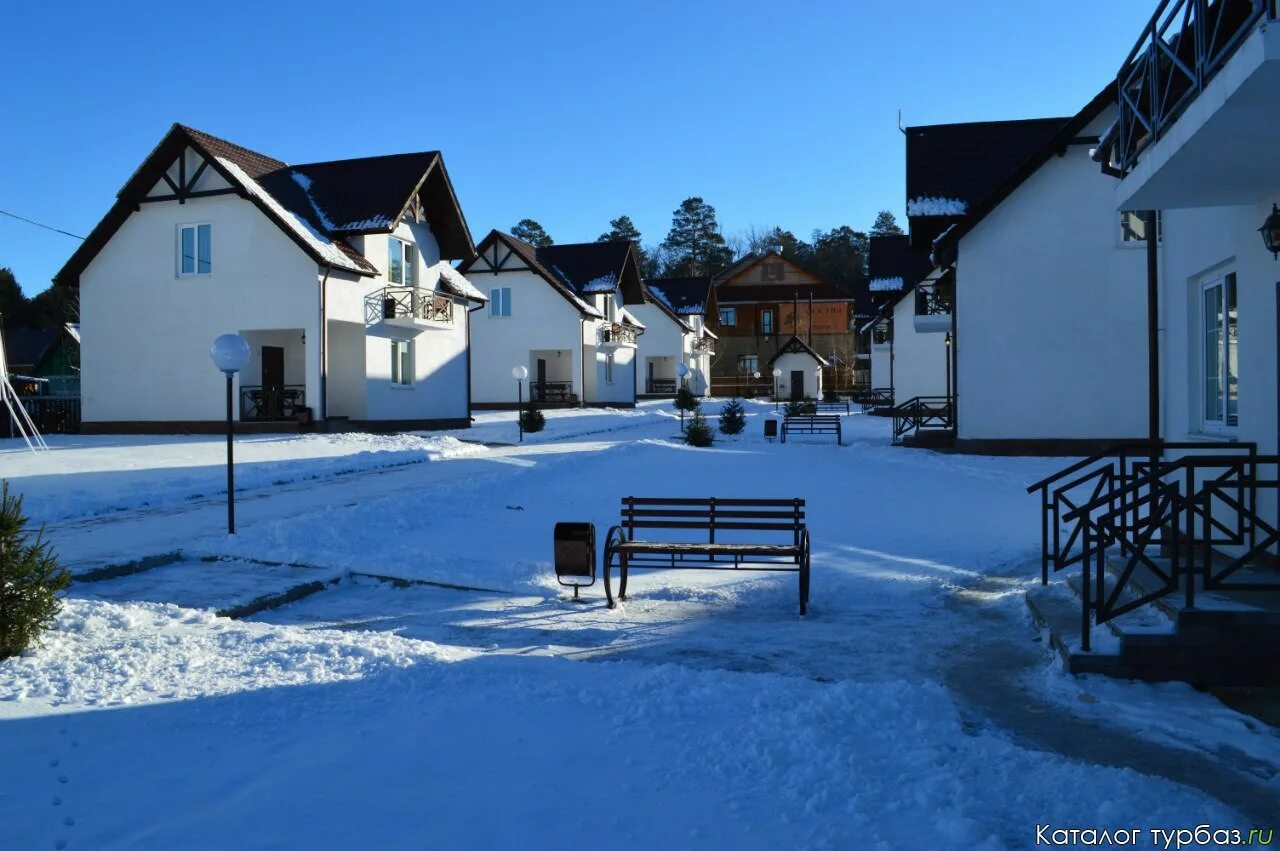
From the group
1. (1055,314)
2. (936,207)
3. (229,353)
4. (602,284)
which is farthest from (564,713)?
(602,284)

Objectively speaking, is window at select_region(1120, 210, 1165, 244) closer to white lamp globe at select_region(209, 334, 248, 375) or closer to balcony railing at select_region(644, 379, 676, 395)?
white lamp globe at select_region(209, 334, 248, 375)

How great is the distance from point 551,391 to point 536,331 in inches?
153

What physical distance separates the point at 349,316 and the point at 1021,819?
26416mm

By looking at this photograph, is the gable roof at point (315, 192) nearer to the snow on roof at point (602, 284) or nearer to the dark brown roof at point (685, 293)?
the snow on roof at point (602, 284)

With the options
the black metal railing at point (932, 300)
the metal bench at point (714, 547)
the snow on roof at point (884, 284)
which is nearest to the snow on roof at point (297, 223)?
the black metal railing at point (932, 300)

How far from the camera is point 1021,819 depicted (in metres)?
3.95

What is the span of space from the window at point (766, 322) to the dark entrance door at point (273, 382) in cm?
5846

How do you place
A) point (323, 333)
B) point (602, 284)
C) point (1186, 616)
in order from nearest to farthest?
1. point (1186, 616)
2. point (323, 333)
3. point (602, 284)

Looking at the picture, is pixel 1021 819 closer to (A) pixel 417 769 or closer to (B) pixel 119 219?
(A) pixel 417 769

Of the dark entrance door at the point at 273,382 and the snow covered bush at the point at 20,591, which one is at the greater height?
the dark entrance door at the point at 273,382

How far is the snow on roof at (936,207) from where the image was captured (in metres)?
23.5

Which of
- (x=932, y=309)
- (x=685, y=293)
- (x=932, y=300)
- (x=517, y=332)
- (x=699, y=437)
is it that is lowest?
(x=699, y=437)

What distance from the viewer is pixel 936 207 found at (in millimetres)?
23562

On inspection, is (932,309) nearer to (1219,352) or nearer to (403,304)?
(403,304)
